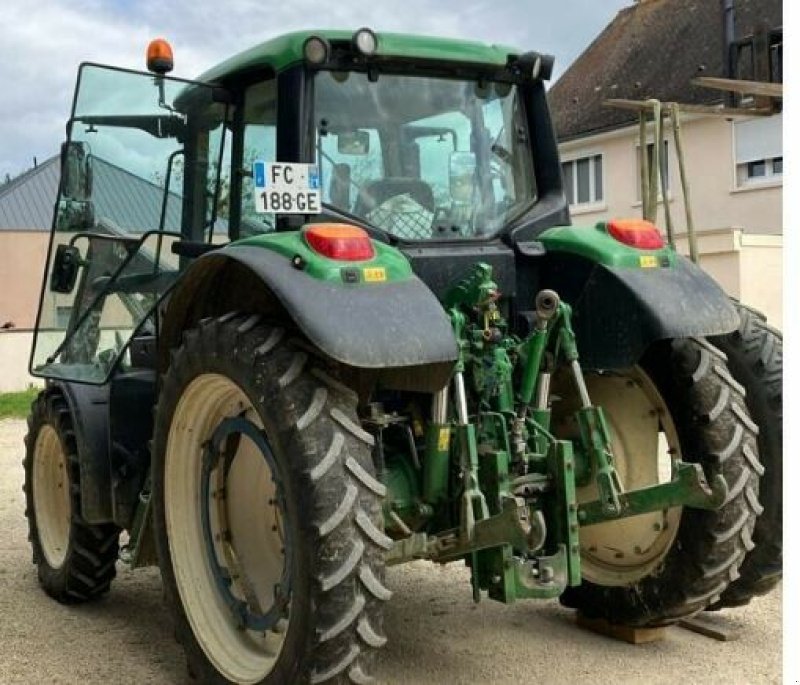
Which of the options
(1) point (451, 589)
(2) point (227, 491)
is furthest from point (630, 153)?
(2) point (227, 491)

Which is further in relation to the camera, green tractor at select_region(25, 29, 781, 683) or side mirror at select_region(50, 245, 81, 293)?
side mirror at select_region(50, 245, 81, 293)

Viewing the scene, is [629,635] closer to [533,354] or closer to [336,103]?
[533,354]

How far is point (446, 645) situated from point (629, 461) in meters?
1.11

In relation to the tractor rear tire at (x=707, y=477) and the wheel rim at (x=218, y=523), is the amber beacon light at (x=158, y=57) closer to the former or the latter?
the wheel rim at (x=218, y=523)

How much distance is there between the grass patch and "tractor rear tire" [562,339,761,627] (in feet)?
37.6

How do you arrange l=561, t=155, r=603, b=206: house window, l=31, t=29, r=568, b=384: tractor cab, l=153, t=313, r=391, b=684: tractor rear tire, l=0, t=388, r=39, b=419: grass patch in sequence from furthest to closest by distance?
l=561, t=155, r=603, b=206: house window → l=0, t=388, r=39, b=419: grass patch → l=31, t=29, r=568, b=384: tractor cab → l=153, t=313, r=391, b=684: tractor rear tire

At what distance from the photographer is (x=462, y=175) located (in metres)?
4.31

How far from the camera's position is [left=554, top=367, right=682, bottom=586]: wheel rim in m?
4.23

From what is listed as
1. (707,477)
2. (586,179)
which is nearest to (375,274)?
(707,477)

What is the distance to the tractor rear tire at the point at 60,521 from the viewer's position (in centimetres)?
498

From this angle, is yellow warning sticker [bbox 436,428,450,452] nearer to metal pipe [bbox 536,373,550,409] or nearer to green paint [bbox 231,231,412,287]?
metal pipe [bbox 536,373,550,409]

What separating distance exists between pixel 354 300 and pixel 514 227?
126cm

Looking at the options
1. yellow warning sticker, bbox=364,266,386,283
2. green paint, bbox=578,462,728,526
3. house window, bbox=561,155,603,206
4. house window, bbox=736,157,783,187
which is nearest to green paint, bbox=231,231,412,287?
yellow warning sticker, bbox=364,266,386,283

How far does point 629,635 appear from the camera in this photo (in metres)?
4.39
